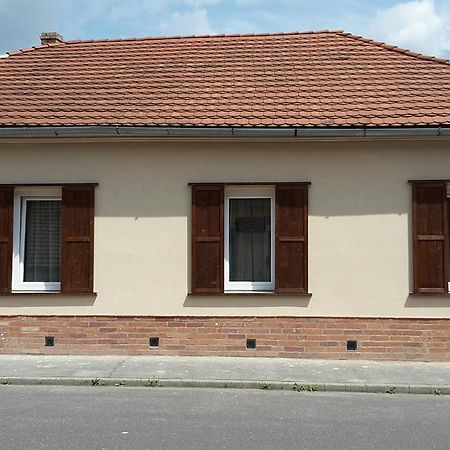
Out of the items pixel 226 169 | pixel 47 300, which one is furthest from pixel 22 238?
pixel 226 169

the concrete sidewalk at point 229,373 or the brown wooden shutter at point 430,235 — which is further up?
the brown wooden shutter at point 430,235

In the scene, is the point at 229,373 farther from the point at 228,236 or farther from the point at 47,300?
the point at 47,300

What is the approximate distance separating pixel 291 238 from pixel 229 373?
8.23 ft

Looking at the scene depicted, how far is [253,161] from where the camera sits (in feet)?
34.1

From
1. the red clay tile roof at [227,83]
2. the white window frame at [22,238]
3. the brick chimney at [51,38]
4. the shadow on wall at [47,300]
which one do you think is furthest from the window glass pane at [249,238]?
the brick chimney at [51,38]

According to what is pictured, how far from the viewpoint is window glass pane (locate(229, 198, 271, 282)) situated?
10.7 m

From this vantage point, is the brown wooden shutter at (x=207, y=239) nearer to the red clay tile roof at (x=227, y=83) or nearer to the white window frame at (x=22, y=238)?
the red clay tile roof at (x=227, y=83)

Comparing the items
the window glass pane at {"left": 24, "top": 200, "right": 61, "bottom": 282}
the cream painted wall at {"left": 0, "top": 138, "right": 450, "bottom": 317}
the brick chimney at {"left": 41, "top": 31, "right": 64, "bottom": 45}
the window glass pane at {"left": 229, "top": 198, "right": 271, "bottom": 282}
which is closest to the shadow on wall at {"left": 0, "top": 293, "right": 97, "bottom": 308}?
the cream painted wall at {"left": 0, "top": 138, "right": 450, "bottom": 317}

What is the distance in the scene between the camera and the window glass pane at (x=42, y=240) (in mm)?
10836

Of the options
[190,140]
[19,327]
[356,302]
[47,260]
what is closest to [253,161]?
[190,140]

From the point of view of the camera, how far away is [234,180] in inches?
410

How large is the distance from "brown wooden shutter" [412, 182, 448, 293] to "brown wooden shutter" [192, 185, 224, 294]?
3132 millimetres

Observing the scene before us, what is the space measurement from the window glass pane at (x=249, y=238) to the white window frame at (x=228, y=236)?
0.28ft

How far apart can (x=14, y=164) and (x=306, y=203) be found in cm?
493
